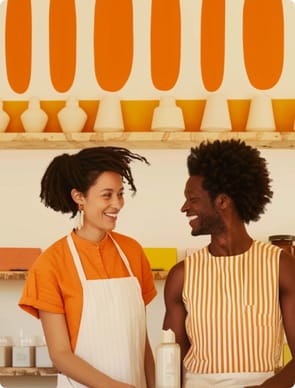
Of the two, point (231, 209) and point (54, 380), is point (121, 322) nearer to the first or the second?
point (231, 209)

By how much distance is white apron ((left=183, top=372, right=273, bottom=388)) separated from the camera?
212 centimetres

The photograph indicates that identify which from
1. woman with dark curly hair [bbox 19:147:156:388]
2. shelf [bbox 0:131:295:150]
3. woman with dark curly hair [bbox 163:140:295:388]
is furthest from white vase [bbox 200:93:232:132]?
woman with dark curly hair [bbox 163:140:295:388]

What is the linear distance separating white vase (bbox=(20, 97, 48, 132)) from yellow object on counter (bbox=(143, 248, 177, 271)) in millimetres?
684

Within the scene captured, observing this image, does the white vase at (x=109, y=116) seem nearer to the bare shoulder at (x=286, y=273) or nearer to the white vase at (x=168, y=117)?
the white vase at (x=168, y=117)

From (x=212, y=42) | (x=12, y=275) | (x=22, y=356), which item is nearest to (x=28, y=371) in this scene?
(x=22, y=356)

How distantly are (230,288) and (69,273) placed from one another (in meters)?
0.39

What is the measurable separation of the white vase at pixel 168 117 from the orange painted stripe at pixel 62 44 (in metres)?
0.46

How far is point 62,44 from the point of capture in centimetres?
430

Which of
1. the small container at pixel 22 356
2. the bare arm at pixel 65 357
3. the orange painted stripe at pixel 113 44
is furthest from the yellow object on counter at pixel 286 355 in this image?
the bare arm at pixel 65 357

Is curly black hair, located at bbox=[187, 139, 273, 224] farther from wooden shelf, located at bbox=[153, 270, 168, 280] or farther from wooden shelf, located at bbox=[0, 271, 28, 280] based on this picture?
wooden shelf, located at bbox=[0, 271, 28, 280]

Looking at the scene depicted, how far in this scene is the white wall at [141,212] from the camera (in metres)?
4.22

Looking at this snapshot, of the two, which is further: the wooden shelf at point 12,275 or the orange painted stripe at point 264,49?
the orange painted stripe at point 264,49

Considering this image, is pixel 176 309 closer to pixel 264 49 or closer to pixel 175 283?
pixel 175 283

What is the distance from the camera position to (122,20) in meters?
4.30
